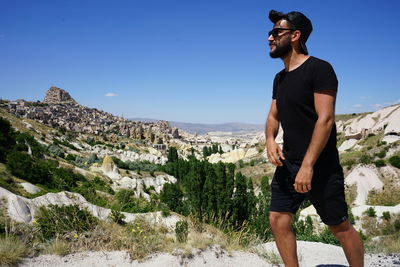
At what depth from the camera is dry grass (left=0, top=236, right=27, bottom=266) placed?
107 inches

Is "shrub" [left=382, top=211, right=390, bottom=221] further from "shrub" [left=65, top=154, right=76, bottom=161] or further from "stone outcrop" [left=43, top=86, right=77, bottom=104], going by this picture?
"stone outcrop" [left=43, top=86, right=77, bottom=104]

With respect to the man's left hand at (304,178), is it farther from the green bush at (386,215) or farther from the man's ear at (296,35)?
the green bush at (386,215)

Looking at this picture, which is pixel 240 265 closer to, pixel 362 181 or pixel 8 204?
pixel 8 204

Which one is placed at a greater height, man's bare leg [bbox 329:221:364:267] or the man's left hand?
the man's left hand

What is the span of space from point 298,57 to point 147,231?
10.0ft

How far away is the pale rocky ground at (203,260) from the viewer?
297cm

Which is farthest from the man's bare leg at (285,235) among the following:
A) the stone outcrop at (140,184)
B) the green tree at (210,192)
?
the stone outcrop at (140,184)

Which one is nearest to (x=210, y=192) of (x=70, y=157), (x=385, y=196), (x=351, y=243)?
(x=385, y=196)

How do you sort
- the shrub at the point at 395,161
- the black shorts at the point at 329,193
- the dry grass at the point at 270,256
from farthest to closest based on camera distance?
the shrub at the point at 395,161, the dry grass at the point at 270,256, the black shorts at the point at 329,193

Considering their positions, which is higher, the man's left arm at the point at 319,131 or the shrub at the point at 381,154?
the man's left arm at the point at 319,131

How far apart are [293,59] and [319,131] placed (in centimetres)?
64

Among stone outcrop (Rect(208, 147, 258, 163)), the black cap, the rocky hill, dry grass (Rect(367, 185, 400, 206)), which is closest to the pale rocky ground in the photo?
the rocky hill

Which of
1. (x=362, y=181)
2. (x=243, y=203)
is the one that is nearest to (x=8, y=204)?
(x=243, y=203)

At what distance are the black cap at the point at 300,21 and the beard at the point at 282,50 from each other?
10 cm
